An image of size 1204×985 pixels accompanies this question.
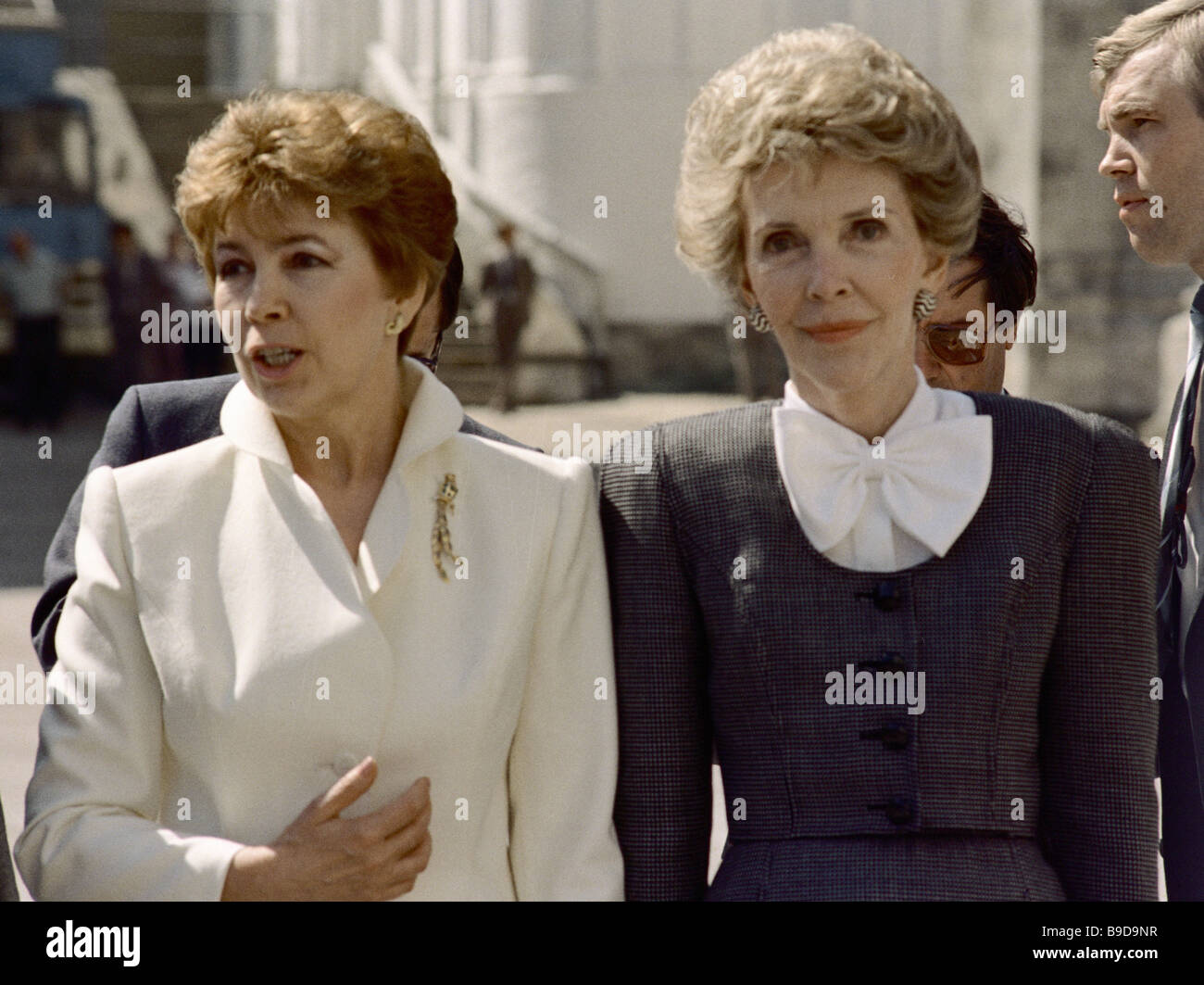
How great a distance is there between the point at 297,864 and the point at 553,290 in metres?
17.9

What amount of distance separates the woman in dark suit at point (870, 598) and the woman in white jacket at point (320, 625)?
0.37 feet

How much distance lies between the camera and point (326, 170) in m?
2.48

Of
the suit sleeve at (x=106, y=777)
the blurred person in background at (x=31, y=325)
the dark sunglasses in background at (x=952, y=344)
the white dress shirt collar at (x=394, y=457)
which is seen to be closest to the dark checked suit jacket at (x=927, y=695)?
the white dress shirt collar at (x=394, y=457)

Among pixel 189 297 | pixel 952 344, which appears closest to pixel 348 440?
pixel 952 344

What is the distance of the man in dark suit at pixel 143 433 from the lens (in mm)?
3172

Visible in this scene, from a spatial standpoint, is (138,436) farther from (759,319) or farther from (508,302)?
(508,302)

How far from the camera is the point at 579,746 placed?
2.56 metres

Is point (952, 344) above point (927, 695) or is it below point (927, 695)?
Answer: above

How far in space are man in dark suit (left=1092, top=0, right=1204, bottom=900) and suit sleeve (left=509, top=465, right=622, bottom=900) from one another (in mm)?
1218

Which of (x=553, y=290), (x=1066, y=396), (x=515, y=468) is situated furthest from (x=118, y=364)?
(x=515, y=468)

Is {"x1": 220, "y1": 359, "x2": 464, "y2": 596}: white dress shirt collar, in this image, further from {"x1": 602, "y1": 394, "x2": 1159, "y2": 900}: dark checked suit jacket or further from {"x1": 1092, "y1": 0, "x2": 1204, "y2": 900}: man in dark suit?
{"x1": 1092, "y1": 0, "x2": 1204, "y2": 900}: man in dark suit

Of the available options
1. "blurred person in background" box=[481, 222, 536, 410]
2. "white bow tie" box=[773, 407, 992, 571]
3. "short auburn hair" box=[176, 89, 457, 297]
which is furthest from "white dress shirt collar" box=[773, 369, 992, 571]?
"blurred person in background" box=[481, 222, 536, 410]

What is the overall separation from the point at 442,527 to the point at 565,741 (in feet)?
1.15
